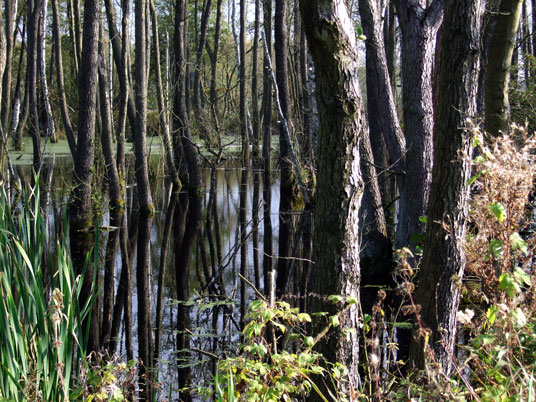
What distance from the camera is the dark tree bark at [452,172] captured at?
348cm

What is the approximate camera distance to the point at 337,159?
2.96 m

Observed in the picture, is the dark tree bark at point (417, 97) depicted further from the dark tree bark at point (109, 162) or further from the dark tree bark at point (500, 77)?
the dark tree bark at point (109, 162)

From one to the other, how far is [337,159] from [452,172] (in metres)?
0.90

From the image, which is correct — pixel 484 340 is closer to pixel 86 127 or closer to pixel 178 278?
pixel 178 278

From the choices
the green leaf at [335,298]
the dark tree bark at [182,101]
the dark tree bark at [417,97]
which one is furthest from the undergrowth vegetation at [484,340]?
the dark tree bark at [182,101]

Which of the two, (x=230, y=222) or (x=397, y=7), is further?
(x=230, y=222)

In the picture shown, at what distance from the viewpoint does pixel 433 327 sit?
352 centimetres

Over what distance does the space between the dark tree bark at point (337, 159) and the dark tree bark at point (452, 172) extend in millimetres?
646

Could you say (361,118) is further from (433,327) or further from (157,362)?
(157,362)

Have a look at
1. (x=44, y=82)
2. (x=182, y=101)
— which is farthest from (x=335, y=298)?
(x=44, y=82)

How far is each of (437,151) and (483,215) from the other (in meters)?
0.55

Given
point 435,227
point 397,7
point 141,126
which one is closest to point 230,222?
point 141,126

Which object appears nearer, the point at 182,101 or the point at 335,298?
the point at 335,298

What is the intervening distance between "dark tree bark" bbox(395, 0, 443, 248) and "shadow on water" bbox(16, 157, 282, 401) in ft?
6.07
